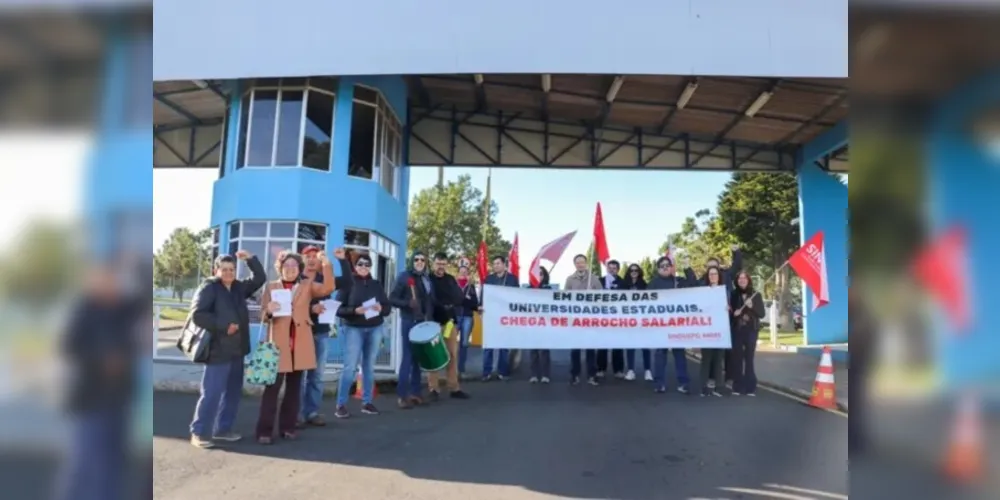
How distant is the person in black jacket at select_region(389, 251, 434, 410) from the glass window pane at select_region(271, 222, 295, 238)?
5.87 m

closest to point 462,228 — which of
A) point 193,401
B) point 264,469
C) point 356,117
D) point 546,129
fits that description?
point 546,129

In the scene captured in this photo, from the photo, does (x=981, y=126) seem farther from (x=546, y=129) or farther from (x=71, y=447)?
(x=546, y=129)

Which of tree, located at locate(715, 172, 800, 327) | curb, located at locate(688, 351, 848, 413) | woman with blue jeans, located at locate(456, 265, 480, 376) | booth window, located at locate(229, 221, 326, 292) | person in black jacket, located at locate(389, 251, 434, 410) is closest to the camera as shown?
person in black jacket, located at locate(389, 251, 434, 410)

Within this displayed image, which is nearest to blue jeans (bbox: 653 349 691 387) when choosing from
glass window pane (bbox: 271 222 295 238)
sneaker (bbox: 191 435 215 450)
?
sneaker (bbox: 191 435 215 450)

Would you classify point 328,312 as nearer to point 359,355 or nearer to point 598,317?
point 359,355

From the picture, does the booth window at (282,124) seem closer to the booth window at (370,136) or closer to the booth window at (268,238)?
the booth window at (370,136)

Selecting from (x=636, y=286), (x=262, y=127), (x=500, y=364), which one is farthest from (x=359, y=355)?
(x=262, y=127)

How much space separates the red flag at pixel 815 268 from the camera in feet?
25.5

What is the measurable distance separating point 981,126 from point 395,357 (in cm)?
837

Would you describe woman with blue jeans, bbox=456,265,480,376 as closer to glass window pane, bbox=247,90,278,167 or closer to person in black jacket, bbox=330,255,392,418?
person in black jacket, bbox=330,255,392,418

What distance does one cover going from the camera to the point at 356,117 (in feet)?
44.6

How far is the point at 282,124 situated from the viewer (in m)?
12.7

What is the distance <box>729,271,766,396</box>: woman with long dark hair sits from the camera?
828 centimetres

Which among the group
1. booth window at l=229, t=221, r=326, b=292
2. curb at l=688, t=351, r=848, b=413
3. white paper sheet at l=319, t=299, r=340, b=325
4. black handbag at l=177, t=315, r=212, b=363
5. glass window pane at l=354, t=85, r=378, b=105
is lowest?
curb at l=688, t=351, r=848, b=413
